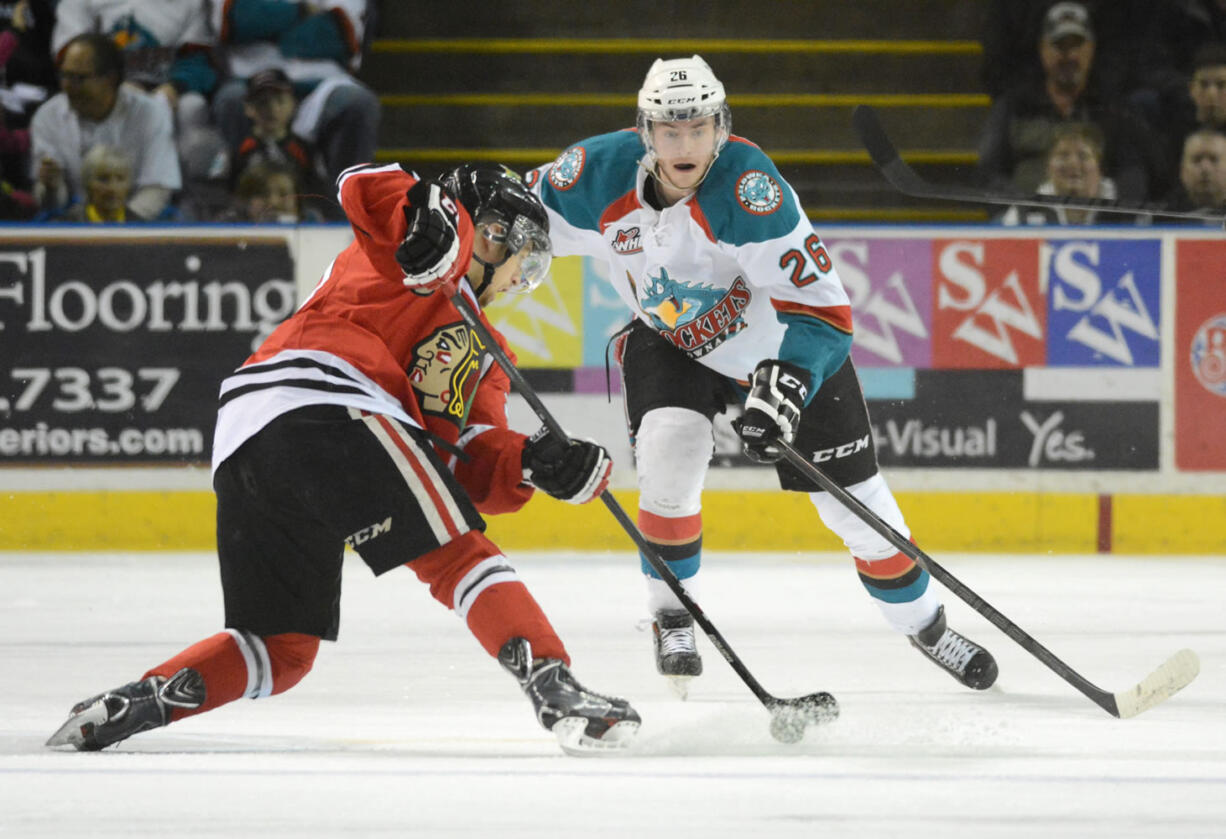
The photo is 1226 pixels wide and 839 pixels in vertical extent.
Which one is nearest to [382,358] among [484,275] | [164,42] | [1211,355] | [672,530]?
[484,275]

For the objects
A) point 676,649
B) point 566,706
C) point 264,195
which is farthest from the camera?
point 264,195

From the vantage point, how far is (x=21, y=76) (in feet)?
20.4

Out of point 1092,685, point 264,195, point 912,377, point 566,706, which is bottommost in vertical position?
point 912,377

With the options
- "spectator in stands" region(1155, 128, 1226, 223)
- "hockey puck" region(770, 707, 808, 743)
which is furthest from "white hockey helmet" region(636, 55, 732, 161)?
"spectator in stands" region(1155, 128, 1226, 223)

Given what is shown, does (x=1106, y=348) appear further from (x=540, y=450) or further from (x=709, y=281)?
(x=540, y=450)

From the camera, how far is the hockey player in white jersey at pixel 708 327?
2967mm

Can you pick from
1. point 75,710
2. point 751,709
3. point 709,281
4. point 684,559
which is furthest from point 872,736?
point 75,710

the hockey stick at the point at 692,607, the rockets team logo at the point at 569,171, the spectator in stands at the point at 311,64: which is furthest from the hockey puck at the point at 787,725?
the spectator in stands at the point at 311,64

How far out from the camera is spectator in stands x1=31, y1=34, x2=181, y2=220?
19.1 feet

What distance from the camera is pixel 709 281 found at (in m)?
3.13

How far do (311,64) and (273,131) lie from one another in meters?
0.50

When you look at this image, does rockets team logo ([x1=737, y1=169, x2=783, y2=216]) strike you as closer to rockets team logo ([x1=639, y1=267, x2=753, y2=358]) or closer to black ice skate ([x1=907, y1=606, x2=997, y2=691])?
rockets team logo ([x1=639, y1=267, x2=753, y2=358])

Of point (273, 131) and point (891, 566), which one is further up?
point (273, 131)

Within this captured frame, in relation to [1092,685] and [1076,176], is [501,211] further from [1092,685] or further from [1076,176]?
[1076,176]
